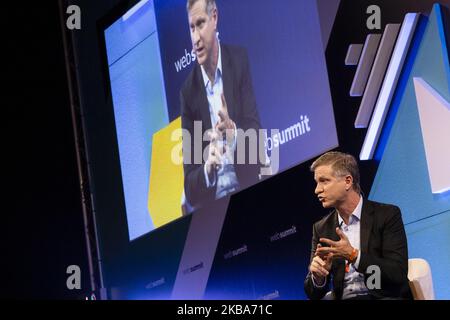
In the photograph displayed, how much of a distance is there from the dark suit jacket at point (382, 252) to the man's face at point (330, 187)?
0.11 meters

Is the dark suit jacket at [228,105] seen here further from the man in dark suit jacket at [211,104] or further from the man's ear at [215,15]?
the man's ear at [215,15]

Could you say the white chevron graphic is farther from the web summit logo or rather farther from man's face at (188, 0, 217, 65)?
the web summit logo

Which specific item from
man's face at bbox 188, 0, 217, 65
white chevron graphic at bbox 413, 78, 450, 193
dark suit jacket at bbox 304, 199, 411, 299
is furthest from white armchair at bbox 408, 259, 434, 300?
man's face at bbox 188, 0, 217, 65

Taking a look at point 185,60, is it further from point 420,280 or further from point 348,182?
point 420,280

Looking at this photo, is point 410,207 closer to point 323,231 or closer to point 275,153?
point 323,231

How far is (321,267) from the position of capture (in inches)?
160

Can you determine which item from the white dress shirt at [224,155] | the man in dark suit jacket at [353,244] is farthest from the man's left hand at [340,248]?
the white dress shirt at [224,155]

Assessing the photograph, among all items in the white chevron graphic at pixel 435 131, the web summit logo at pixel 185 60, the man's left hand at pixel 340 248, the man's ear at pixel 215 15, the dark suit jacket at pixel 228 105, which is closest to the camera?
Answer: the man's left hand at pixel 340 248

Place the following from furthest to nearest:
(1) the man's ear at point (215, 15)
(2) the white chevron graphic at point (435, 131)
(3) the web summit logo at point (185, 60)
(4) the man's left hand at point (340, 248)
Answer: (3) the web summit logo at point (185, 60), (1) the man's ear at point (215, 15), (2) the white chevron graphic at point (435, 131), (4) the man's left hand at point (340, 248)

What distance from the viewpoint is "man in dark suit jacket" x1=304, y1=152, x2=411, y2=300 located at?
3.94m

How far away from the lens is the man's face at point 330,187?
431 cm

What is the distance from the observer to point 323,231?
14.3 ft

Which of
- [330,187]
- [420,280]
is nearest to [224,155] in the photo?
[330,187]

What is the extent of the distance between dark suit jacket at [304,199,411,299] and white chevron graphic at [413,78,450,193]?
30 centimetres
